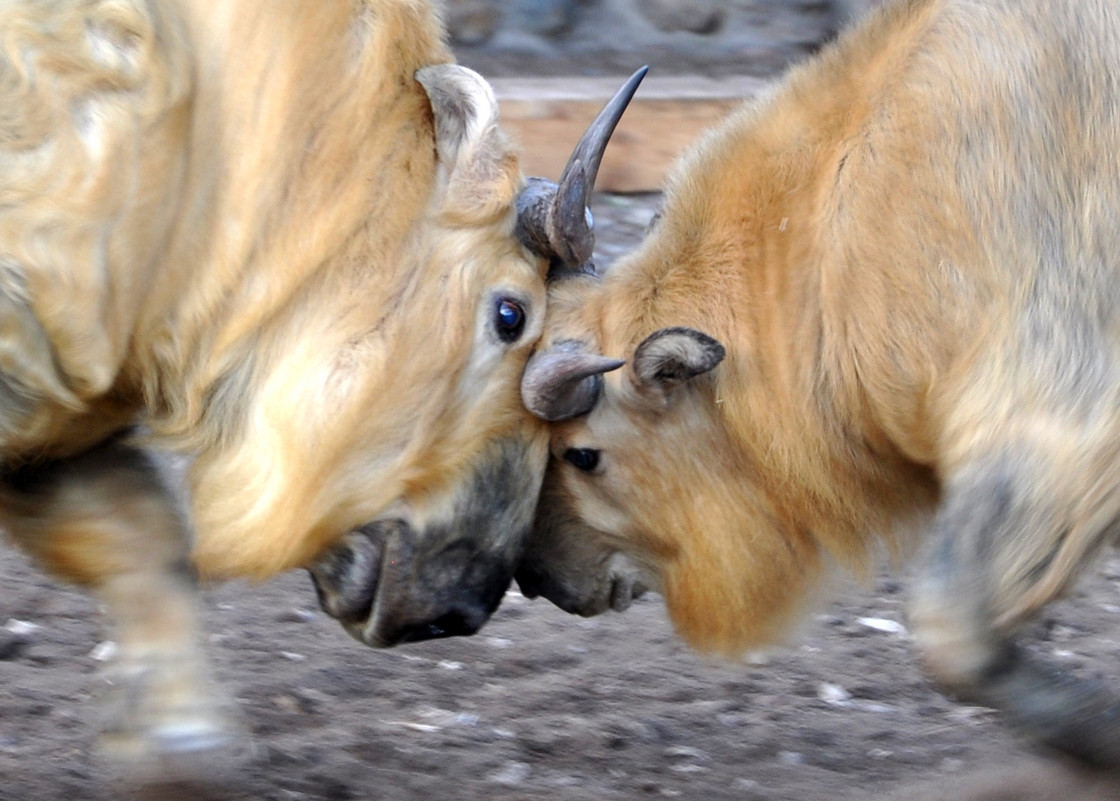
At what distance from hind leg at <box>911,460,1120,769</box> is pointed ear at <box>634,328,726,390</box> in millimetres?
529

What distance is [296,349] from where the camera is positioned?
3289 millimetres

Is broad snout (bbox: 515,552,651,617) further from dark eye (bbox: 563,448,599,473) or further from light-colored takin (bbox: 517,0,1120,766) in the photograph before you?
dark eye (bbox: 563,448,599,473)

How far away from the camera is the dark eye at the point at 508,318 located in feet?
11.1

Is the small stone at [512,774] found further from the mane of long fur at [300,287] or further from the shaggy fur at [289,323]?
the mane of long fur at [300,287]

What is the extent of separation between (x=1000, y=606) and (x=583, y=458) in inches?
36.9

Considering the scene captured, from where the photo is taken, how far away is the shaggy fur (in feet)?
10.3

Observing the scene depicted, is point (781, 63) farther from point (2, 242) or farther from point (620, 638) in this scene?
point (2, 242)

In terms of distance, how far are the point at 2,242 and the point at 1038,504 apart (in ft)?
6.18

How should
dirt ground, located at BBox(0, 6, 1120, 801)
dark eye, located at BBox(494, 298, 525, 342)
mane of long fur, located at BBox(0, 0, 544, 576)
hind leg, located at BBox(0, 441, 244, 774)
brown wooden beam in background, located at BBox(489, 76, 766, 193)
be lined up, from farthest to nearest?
brown wooden beam in background, located at BBox(489, 76, 766, 193) → dirt ground, located at BBox(0, 6, 1120, 801) → dark eye, located at BBox(494, 298, 525, 342) → hind leg, located at BBox(0, 441, 244, 774) → mane of long fur, located at BBox(0, 0, 544, 576)

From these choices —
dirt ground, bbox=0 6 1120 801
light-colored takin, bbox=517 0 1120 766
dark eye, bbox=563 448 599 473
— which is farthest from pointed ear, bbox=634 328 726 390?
dirt ground, bbox=0 6 1120 801

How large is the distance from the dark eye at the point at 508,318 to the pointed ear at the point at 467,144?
182 mm

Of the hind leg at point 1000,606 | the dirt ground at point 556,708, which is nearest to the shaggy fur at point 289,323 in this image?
the dirt ground at point 556,708

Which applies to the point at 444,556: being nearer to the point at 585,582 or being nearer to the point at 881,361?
the point at 585,582

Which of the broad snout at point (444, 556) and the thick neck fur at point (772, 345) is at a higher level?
the thick neck fur at point (772, 345)
